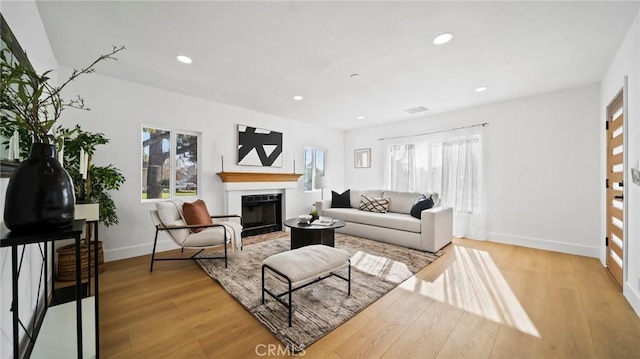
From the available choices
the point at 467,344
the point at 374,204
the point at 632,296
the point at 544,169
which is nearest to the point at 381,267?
the point at 467,344

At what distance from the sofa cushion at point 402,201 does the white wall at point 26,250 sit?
466cm

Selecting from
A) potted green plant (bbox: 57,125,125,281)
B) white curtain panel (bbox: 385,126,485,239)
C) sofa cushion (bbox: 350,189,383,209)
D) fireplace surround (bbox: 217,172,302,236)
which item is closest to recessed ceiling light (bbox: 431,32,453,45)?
white curtain panel (bbox: 385,126,485,239)

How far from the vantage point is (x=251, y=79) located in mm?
3297

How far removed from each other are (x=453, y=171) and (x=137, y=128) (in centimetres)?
536

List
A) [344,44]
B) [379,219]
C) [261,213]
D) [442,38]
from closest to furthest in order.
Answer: [442,38] < [344,44] < [379,219] < [261,213]

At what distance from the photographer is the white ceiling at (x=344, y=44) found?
1.97 metres

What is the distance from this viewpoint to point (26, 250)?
173cm

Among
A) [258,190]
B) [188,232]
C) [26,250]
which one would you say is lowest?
[188,232]

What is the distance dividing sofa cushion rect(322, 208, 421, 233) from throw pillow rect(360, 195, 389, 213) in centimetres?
17

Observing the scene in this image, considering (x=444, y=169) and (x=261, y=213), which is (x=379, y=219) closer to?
(x=444, y=169)

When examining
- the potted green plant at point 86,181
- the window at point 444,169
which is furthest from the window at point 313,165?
the potted green plant at point 86,181

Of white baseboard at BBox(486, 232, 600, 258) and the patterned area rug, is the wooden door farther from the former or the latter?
the patterned area rug

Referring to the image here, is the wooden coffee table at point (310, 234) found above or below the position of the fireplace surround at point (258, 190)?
below

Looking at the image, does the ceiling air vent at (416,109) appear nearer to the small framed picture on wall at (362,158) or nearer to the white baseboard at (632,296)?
the small framed picture on wall at (362,158)
